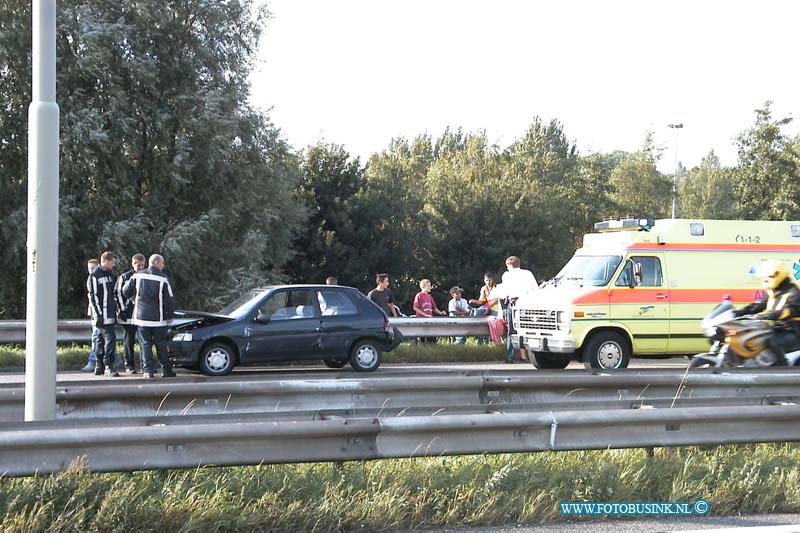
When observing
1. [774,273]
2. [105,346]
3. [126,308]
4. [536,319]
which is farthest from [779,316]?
[105,346]

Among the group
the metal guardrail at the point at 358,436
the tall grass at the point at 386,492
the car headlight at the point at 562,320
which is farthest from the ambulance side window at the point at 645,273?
the metal guardrail at the point at 358,436

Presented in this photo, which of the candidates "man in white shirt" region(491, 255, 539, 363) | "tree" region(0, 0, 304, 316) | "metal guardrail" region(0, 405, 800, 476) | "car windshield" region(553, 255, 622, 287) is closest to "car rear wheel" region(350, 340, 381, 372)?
"man in white shirt" region(491, 255, 539, 363)

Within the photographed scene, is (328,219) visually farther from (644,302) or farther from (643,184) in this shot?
(644,302)

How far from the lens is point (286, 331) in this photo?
51.1 feet

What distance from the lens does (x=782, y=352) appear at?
13289mm

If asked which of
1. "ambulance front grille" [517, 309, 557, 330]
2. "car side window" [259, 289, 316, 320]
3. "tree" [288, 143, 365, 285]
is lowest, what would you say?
"ambulance front grille" [517, 309, 557, 330]

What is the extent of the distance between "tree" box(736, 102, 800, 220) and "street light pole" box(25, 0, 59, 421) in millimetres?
43845

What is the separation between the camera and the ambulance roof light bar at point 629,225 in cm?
1658

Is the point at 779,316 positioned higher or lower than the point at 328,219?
lower

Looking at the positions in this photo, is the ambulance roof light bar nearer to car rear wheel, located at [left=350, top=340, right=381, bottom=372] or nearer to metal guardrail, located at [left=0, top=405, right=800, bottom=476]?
car rear wheel, located at [left=350, top=340, right=381, bottom=372]

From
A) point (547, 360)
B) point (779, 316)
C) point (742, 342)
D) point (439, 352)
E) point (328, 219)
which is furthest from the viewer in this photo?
point (328, 219)

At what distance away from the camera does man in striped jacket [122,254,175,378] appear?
14.0 meters

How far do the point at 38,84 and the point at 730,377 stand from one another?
6.97 meters

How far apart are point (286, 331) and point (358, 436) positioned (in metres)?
9.27
